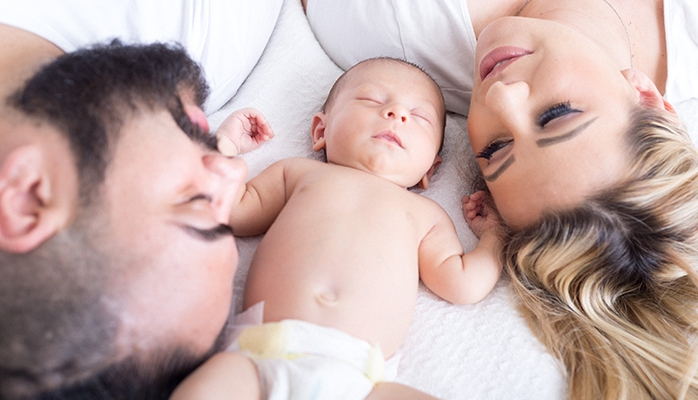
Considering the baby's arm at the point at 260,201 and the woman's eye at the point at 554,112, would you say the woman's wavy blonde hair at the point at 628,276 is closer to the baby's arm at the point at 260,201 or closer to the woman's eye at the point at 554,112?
the woman's eye at the point at 554,112

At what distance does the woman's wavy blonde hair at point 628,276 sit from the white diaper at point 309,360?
434 millimetres

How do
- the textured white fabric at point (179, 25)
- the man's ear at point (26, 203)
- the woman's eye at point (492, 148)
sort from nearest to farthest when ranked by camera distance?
1. the man's ear at point (26, 203)
2. the textured white fabric at point (179, 25)
3. the woman's eye at point (492, 148)

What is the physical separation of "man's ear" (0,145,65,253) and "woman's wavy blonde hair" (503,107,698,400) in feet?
2.99

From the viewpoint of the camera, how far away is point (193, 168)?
0.73 metres

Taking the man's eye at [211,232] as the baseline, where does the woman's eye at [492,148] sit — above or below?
below

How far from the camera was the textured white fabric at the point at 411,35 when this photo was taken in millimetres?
1427

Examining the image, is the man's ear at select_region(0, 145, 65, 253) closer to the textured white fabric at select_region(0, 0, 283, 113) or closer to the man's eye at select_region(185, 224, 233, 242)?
the man's eye at select_region(185, 224, 233, 242)

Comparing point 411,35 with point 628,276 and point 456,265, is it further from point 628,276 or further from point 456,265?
point 628,276

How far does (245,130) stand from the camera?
127cm

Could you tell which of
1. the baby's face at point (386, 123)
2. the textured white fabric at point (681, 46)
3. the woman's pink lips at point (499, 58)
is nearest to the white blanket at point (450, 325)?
the baby's face at point (386, 123)

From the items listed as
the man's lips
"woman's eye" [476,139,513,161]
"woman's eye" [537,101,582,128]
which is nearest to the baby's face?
the man's lips

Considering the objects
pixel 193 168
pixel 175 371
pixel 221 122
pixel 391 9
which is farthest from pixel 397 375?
pixel 391 9

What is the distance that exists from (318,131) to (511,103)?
0.50 meters

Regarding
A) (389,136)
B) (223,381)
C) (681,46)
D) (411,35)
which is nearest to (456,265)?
(389,136)
